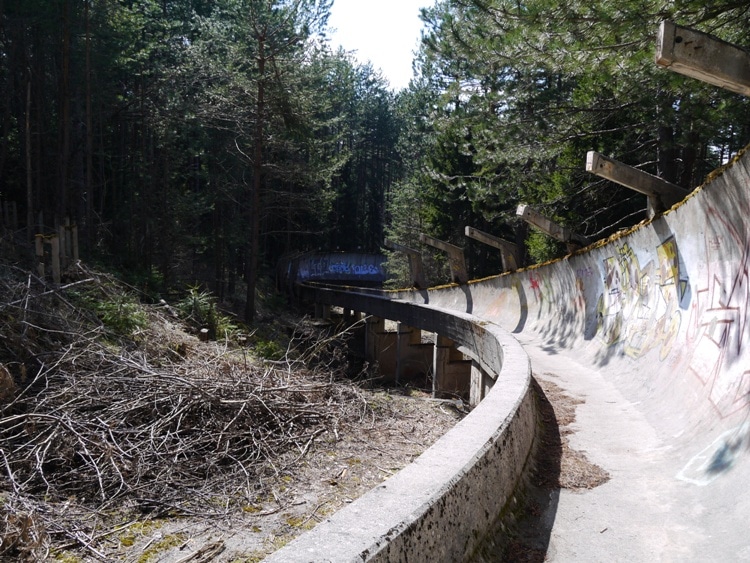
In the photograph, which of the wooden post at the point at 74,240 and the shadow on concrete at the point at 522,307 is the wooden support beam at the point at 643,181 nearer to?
the shadow on concrete at the point at 522,307

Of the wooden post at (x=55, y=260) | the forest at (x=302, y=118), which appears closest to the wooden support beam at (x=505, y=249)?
the forest at (x=302, y=118)

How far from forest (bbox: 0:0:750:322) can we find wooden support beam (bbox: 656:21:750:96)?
248 cm

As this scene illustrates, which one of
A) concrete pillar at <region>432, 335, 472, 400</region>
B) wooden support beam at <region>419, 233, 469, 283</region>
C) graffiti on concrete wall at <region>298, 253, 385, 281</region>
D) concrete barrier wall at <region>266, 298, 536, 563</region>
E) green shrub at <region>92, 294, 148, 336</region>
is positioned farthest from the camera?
graffiti on concrete wall at <region>298, 253, 385, 281</region>

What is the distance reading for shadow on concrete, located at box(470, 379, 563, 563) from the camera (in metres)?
3.29

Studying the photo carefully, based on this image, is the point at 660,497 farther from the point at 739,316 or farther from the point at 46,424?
the point at 46,424

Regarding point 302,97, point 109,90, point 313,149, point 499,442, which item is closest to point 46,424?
point 499,442

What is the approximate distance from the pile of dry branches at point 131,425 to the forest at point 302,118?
5927 millimetres

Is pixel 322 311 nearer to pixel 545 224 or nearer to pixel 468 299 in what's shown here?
pixel 468 299

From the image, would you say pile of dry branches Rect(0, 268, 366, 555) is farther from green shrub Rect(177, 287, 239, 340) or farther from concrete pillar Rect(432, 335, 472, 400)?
concrete pillar Rect(432, 335, 472, 400)

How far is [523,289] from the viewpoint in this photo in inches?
664

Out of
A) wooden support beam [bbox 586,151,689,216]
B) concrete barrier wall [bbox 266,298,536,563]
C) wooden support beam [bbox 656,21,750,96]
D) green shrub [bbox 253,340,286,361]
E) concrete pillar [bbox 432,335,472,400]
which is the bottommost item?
concrete pillar [bbox 432,335,472,400]

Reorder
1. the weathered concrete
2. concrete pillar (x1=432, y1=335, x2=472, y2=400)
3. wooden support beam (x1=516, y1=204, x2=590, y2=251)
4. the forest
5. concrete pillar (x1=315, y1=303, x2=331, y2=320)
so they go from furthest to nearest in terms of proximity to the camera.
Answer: concrete pillar (x1=315, y1=303, x2=331, y2=320) → concrete pillar (x1=432, y1=335, x2=472, y2=400) → wooden support beam (x1=516, y1=204, x2=590, y2=251) → the forest → the weathered concrete

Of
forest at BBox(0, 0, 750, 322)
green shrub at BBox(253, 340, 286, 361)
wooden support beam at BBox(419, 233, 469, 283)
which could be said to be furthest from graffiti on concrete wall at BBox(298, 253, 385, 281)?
green shrub at BBox(253, 340, 286, 361)

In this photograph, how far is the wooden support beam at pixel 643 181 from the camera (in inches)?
353
